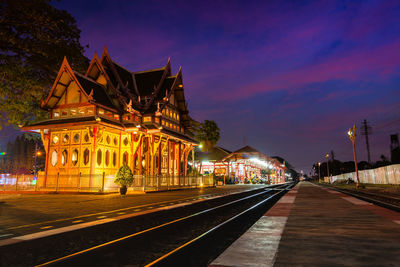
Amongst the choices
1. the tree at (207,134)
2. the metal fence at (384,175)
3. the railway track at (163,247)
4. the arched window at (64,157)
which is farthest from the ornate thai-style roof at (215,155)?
the railway track at (163,247)

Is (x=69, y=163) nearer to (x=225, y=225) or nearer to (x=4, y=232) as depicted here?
(x=4, y=232)

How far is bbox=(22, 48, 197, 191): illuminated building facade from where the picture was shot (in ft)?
79.9

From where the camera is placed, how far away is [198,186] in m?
38.2

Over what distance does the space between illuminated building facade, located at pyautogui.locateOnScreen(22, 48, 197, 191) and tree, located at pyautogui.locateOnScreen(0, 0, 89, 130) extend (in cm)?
170

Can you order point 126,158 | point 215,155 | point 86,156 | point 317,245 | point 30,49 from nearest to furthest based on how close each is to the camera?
point 317,245 → point 30,49 → point 86,156 → point 126,158 → point 215,155

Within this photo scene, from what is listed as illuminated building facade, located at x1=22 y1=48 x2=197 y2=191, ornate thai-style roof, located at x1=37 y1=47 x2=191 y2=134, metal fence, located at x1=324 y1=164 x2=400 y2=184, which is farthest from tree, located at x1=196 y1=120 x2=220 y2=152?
metal fence, located at x1=324 y1=164 x2=400 y2=184

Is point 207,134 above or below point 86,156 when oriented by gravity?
above

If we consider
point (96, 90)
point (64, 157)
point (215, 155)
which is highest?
point (96, 90)

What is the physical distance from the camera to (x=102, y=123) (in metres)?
23.5

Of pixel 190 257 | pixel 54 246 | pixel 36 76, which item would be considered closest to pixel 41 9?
pixel 36 76

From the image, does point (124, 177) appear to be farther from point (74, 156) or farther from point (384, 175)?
point (384, 175)

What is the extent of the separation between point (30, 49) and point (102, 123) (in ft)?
25.0

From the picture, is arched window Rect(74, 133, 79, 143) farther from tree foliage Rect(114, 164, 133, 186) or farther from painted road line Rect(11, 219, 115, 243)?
painted road line Rect(11, 219, 115, 243)

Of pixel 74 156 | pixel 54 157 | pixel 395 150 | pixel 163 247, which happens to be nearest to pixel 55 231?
pixel 163 247
